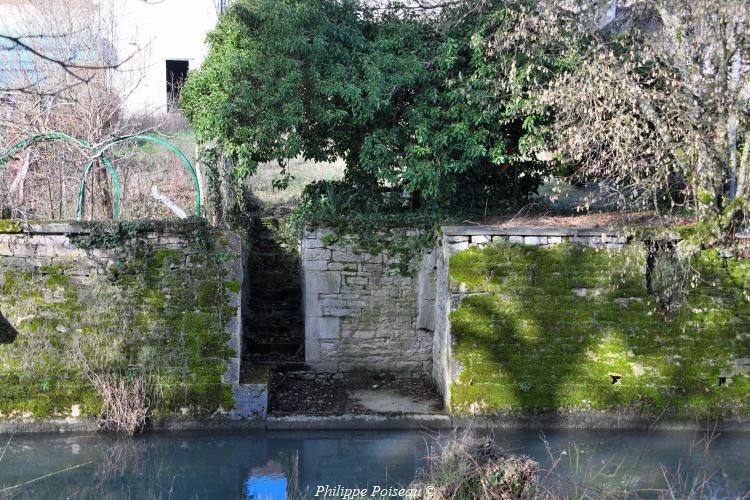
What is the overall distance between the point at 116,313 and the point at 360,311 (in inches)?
123

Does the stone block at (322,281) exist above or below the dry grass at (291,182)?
below

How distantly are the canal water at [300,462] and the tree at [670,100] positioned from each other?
2944 millimetres

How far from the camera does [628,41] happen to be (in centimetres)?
938

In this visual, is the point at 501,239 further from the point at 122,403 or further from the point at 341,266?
the point at 122,403

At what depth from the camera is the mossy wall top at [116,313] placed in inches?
318

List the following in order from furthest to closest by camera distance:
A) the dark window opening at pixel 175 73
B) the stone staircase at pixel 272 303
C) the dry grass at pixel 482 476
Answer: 1. the dark window opening at pixel 175 73
2. the stone staircase at pixel 272 303
3. the dry grass at pixel 482 476

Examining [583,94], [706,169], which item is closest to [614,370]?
[706,169]

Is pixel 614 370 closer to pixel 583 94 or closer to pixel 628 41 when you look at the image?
pixel 583 94

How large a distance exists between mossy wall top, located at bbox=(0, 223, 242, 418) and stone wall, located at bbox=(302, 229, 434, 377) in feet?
4.37

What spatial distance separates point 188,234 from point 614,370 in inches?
213

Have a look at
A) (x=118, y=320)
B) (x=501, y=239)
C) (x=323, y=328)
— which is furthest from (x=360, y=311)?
(x=118, y=320)

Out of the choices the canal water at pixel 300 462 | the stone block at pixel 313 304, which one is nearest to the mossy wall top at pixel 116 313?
the canal water at pixel 300 462

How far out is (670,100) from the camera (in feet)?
28.3

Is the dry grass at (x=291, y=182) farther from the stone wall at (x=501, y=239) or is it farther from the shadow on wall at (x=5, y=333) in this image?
the shadow on wall at (x=5, y=333)
